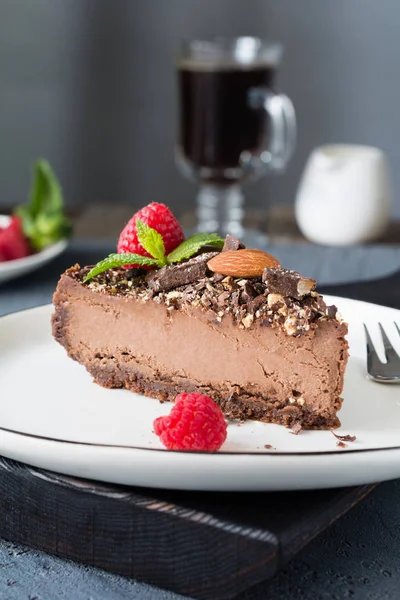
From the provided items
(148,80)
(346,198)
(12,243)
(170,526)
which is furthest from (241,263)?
(148,80)

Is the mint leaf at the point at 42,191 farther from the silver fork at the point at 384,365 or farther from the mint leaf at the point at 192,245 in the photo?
the silver fork at the point at 384,365

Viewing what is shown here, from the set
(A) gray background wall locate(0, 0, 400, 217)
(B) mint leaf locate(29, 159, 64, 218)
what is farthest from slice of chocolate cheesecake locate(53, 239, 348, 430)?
(A) gray background wall locate(0, 0, 400, 217)

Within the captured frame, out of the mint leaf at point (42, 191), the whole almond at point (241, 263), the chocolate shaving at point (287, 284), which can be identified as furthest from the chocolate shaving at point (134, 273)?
the mint leaf at point (42, 191)

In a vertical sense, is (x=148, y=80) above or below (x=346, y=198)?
above

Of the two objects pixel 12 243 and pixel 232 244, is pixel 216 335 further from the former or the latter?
pixel 12 243

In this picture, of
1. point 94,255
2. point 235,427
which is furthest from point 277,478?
point 94,255

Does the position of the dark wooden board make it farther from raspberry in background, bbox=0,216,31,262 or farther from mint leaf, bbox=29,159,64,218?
mint leaf, bbox=29,159,64,218
